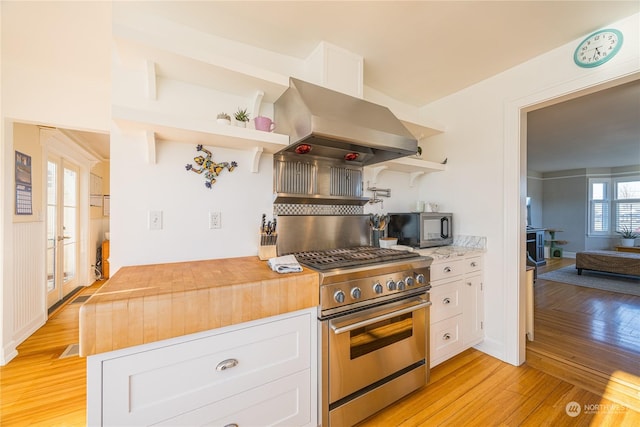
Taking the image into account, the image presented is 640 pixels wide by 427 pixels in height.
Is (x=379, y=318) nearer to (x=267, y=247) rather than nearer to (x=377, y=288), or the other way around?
(x=377, y=288)

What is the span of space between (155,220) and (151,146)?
452 mm

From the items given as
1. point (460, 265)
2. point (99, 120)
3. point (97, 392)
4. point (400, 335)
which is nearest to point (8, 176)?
point (99, 120)

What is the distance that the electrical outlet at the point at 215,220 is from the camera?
1769 millimetres

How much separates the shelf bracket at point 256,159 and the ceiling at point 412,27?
31.2 inches

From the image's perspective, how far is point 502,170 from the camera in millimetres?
2260

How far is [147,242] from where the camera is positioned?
1599mm

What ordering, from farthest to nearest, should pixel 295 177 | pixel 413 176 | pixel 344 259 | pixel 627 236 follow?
pixel 627 236 < pixel 413 176 < pixel 295 177 < pixel 344 259

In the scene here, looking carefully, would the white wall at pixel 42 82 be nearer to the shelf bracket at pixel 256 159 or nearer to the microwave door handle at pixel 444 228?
the shelf bracket at pixel 256 159

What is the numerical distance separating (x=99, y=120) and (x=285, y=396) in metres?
2.99

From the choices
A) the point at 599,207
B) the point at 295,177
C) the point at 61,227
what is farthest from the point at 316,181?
the point at 599,207

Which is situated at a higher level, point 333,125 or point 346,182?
point 333,125

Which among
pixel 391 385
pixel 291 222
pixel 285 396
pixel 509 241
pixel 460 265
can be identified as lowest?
pixel 391 385

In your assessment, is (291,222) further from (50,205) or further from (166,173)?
(50,205)

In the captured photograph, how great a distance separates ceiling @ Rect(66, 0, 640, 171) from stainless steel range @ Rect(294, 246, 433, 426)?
154cm
